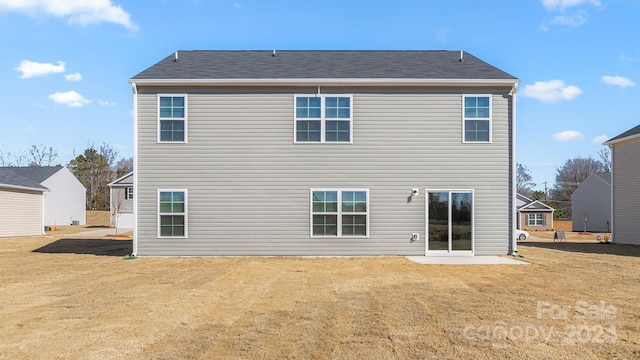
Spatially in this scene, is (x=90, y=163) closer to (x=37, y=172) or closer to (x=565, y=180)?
(x=37, y=172)

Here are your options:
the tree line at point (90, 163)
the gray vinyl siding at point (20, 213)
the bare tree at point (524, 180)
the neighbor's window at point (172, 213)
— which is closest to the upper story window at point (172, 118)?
the neighbor's window at point (172, 213)

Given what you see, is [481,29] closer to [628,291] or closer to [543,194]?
[628,291]

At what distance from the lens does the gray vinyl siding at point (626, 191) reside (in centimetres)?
1889

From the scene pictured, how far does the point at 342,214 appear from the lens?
45.0 ft

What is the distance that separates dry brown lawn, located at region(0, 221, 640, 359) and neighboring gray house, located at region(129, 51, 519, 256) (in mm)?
1842

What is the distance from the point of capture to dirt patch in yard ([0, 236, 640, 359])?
16.3 ft

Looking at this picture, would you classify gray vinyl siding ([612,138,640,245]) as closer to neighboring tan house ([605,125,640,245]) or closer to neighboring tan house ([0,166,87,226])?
neighboring tan house ([605,125,640,245])

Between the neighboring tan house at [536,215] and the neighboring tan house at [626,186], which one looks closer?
the neighboring tan house at [626,186]

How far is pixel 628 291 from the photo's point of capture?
27.8 ft

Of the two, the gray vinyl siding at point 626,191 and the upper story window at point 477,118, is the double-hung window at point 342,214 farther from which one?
the gray vinyl siding at point 626,191

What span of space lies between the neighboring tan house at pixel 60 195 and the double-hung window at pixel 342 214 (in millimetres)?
28923

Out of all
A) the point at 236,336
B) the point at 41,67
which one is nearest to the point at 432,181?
the point at 236,336

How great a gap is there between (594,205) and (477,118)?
32.4 meters

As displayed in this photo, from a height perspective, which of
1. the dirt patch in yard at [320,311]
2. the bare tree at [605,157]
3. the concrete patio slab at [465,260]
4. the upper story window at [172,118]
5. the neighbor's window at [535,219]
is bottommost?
the neighbor's window at [535,219]
